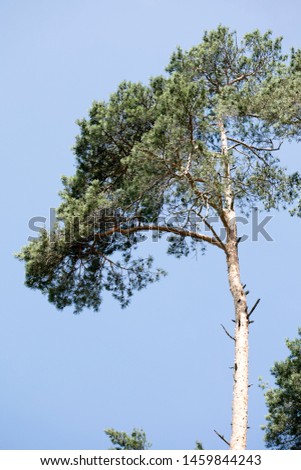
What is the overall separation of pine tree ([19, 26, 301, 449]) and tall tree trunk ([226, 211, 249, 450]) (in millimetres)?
23

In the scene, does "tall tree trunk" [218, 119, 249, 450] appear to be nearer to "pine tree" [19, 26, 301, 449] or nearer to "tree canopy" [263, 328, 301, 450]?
"pine tree" [19, 26, 301, 449]

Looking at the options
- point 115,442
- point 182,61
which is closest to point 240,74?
point 182,61

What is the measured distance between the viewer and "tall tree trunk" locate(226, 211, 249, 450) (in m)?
9.41

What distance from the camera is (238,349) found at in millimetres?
10250

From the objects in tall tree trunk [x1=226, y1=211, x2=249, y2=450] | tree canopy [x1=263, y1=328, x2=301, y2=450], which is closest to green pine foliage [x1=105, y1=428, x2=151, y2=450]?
tall tree trunk [x1=226, y1=211, x2=249, y2=450]

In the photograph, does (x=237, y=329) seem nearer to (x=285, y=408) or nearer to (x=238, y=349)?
(x=238, y=349)

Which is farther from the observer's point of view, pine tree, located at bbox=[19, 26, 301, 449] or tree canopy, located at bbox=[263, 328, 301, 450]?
tree canopy, located at bbox=[263, 328, 301, 450]

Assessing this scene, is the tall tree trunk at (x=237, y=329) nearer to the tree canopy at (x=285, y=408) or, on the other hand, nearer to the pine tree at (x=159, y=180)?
the pine tree at (x=159, y=180)

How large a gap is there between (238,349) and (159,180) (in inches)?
136

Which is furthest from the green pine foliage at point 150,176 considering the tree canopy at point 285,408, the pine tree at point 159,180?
the tree canopy at point 285,408

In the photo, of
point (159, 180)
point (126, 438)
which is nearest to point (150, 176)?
point (159, 180)
